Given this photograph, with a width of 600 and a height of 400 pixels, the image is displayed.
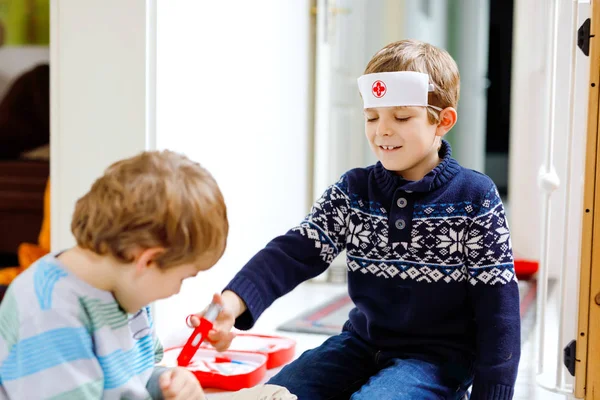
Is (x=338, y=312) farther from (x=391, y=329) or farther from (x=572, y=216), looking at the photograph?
(x=391, y=329)

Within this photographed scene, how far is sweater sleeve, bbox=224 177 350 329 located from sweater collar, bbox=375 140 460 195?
0.25ft

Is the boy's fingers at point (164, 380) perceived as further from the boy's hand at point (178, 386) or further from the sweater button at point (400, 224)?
the sweater button at point (400, 224)

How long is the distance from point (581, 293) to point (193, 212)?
0.86m

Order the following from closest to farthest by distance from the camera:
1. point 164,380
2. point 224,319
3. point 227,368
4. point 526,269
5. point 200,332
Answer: point 164,380 < point 200,332 < point 224,319 < point 227,368 < point 526,269

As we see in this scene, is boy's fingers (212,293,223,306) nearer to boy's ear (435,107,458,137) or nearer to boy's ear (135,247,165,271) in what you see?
boy's ear (135,247,165,271)

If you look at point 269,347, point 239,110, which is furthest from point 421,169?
point 239,110

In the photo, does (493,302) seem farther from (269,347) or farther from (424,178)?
(269,347)

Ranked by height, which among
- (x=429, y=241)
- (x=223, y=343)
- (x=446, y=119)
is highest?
(x=446, y=119)

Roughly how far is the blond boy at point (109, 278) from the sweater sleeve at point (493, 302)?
0.54 m

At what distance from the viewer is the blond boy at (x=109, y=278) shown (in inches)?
32.5

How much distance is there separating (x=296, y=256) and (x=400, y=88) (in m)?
0.35

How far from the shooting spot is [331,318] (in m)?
2.28

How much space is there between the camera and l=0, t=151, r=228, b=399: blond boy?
2.71 feet

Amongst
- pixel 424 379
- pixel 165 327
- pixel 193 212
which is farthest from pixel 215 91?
pixel 193 212
